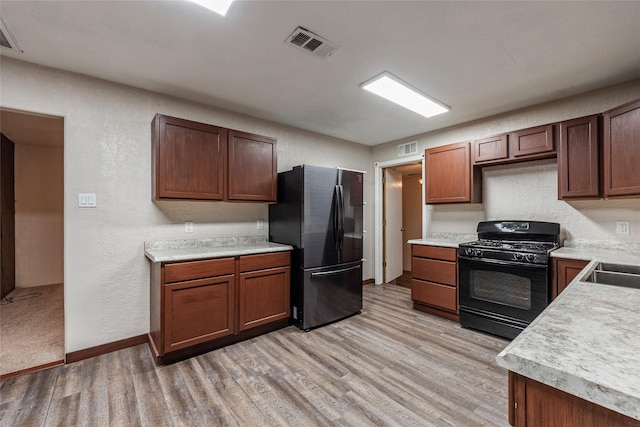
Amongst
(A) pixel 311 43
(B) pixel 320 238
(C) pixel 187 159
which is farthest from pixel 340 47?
(B) pixel 320 238

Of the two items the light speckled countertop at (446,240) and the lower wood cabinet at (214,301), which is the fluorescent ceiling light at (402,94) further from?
the lower wood cabinet at (214,301)

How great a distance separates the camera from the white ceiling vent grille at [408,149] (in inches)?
171

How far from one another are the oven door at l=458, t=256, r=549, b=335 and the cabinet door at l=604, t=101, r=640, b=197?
0.88 metres

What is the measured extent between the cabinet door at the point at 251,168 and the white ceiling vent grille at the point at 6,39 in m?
1.61

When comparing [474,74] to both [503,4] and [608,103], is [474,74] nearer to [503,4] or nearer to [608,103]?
[503,4]

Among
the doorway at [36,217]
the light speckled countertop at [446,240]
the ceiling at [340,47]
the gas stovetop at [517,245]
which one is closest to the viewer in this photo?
the ceiling at [340,47]

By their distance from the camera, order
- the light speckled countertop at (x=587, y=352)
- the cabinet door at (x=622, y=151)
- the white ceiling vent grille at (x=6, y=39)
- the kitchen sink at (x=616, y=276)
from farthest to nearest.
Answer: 1. the cabinet door at (x=622, y=151)
2. the white ceiling vent grille at (x=6, y=39)
3. the kitchen sink at (x=616, y=276)
4. the light speckled countertop at (x=587, y=352)

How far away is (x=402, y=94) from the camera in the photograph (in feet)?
9.44

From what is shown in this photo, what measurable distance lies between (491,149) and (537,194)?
72 cm

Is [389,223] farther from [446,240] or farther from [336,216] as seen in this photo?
[336,216]

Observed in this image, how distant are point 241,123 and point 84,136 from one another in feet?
5.04

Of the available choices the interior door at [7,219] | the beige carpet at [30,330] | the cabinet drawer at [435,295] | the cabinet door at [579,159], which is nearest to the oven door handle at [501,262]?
the cabinet drawer at [435,295]

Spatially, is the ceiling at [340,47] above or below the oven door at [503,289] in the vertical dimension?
above

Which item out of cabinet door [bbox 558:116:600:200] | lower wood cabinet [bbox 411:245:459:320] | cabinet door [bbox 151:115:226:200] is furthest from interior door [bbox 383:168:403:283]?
cabinet door [bbox 151:115:226:200]
